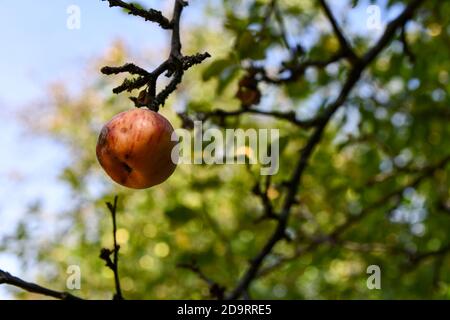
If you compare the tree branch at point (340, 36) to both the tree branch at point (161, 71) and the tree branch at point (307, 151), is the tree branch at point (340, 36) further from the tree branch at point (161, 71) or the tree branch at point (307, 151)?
the tree branch at point (161, 71)

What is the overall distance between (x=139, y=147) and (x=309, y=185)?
2913 millimetres

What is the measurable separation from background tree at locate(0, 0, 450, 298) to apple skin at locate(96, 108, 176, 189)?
75cm

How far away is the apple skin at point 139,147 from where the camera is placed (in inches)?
50.1

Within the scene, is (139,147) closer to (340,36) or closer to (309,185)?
(340,36)

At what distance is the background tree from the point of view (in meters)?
2.47

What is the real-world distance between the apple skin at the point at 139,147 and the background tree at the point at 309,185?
0.75 metres

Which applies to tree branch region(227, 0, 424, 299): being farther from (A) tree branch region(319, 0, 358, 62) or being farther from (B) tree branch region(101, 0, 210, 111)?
(B) tree branch region(101, 0, 210, 111)

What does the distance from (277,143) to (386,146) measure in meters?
1.13

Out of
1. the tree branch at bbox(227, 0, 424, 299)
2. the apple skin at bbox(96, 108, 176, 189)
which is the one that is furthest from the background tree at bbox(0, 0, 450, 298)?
the apple skin at bbox(96, 108, 176, 189)

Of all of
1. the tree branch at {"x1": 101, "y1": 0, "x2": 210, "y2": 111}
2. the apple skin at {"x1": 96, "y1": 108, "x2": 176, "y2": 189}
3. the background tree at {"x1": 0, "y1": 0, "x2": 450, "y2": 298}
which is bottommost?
the apple skin at {"x1": 96, "y1": 108, "x2": 176, "y2": 189}

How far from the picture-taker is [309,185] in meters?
4.10

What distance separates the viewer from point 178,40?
1276 mm
